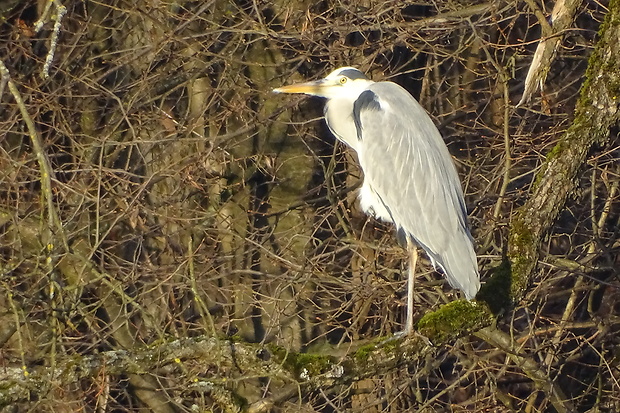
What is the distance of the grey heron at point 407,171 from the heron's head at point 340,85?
0.07m

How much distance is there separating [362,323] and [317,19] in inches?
76.5

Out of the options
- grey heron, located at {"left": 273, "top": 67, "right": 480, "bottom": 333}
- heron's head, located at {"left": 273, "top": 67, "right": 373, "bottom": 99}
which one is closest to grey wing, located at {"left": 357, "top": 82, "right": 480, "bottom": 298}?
grey heron, located at {"left": 273, "top": 67, "right": 480, "bottom": 333}

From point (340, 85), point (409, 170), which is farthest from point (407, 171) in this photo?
point (340, 85)

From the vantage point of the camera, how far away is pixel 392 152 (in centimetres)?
495

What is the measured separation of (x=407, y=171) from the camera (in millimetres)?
4914

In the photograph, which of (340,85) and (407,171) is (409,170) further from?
(340,85)

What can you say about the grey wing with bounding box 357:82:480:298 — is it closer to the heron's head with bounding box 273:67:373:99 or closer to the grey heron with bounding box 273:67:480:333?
the grey heron with bounding box 273:67:480:333

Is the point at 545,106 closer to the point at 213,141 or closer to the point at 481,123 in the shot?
the point at 481,123

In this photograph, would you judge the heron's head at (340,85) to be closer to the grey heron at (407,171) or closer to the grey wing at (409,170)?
the grey heron at (407,171)

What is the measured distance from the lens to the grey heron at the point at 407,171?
4691 millimetres

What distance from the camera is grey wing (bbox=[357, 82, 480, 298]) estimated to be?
4.72 meters

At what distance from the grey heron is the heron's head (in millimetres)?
65

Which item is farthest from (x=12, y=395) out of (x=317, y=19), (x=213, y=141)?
(x=317, y=19)

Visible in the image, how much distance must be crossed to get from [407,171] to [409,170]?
14 mm
